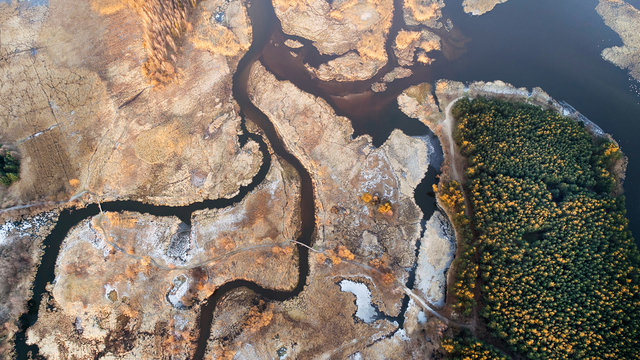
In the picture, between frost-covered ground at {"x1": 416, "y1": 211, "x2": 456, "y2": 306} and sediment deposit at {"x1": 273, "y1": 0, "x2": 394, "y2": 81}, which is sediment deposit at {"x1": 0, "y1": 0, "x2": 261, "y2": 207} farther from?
frost-covered ground at {"x1": 416, "y1": 211, "x2": 456, "y2": 306}

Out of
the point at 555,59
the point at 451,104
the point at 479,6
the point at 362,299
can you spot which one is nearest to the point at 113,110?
the point at 362,299

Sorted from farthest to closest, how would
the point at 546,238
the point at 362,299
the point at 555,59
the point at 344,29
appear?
the point at 344,29 → the point at 555,59 → the point at 362,299 → the point at 546,238

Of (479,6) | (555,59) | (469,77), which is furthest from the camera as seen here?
(479,6)

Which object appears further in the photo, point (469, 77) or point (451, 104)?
point (469, 77)

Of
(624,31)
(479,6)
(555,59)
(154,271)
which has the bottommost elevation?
(154,271)

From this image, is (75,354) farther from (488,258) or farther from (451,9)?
(451,9)

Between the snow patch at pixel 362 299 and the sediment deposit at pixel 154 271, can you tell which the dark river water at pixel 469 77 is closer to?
the sediment deposit at pixel 154 271

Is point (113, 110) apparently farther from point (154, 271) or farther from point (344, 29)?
point (344, 29)
